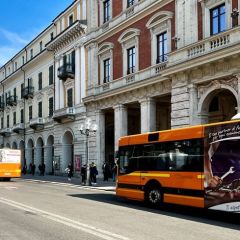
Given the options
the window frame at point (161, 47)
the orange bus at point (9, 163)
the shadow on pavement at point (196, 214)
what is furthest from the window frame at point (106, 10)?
the shadow on pavement at point (196, 214)

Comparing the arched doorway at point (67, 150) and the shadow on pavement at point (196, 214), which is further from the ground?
the arched doorway at point (67, 150)

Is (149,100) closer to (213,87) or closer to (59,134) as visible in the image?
(213,87)

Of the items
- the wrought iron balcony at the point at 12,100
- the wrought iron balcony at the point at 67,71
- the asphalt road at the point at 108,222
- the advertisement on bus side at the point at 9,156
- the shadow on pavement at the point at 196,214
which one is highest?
the wrought iron balcony at the point at 67,71

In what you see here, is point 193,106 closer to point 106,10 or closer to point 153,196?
point 153,196

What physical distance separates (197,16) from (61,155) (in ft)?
76.9

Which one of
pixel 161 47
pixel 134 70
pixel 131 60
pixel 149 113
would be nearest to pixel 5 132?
pixel 131 60

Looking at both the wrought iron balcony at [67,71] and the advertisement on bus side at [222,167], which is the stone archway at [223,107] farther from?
the wrought iron balcony at [67,71]

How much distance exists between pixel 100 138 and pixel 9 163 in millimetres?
7464

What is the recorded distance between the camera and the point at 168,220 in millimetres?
13078

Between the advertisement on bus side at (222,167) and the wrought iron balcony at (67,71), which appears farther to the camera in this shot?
the wrought iron balcony at (67,71)

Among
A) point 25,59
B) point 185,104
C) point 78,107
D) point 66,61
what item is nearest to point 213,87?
point 185,104

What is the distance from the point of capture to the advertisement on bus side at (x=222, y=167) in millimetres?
12625

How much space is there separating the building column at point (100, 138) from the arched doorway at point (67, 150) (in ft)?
24.9

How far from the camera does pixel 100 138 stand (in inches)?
1495
